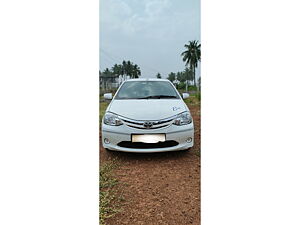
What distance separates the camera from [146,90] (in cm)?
240

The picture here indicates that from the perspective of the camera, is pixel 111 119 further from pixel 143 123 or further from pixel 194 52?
pixel 194 52

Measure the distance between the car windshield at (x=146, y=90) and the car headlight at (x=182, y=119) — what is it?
1.30 feet

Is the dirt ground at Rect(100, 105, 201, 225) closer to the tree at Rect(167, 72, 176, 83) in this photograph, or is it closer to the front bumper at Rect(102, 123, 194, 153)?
the front bumper at Rect(102, 123, 194, 153)

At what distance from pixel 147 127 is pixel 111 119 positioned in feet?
1.25

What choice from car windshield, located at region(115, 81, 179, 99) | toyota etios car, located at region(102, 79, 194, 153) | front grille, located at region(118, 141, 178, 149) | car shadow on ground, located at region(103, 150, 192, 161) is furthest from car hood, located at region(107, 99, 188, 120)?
car shadow on ground, located at region(103, 150, 192, 161)

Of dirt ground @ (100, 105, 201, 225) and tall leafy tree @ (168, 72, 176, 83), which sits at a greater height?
tall leafy tree @ (168, 72, 176, 83)

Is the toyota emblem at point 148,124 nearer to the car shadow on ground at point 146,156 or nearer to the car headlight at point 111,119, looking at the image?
the car headlight at point 111,119

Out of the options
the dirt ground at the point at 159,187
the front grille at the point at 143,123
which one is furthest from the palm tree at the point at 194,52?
the dirt ground at the point at 159,187

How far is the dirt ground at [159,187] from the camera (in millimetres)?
1207

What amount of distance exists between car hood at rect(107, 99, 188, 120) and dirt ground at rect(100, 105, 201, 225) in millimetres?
455

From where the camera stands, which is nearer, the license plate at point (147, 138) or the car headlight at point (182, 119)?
the license plate at point (147, 138)

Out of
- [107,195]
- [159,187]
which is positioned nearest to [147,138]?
[159,187]

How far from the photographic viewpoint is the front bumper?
6.12 feet

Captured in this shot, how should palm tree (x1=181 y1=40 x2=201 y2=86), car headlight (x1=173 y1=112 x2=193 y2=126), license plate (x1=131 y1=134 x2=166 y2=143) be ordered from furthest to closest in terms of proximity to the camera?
car headlight (x1=173 y1=112 x2=193 y2=126)
license plate (x1=131 y1=134 x2=166 y2=143)
palm tree (x1=181 y1=40 x2=201 y2=86)
